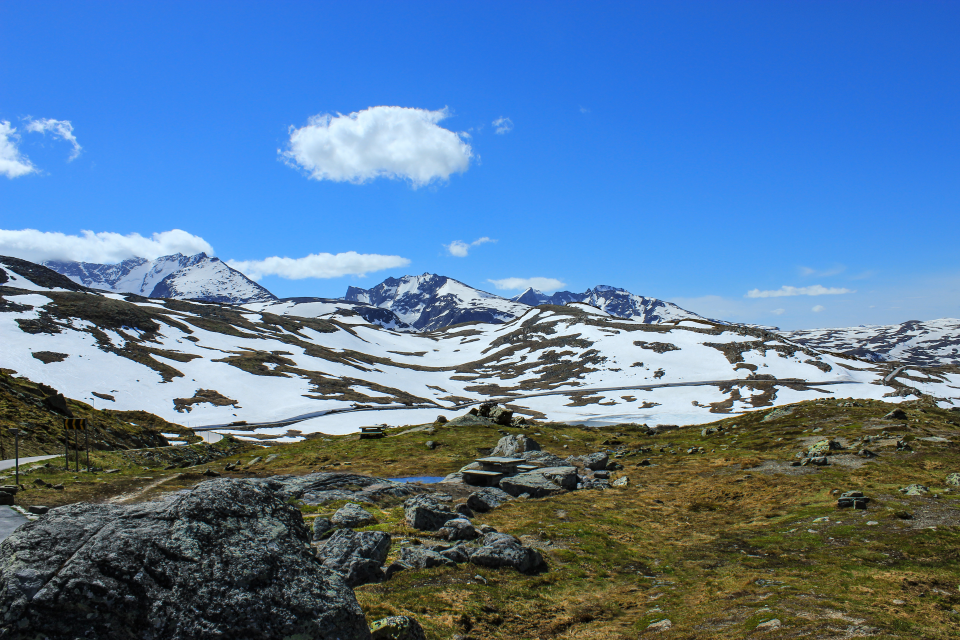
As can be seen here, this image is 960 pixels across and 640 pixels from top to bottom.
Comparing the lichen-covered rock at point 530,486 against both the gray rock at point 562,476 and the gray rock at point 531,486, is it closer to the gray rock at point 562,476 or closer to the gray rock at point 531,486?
the gray rock at point 531,486

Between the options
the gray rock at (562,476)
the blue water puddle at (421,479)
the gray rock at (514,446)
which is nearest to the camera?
the gray rock at (562,476)

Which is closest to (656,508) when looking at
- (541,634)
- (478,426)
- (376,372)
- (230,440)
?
(541,634)

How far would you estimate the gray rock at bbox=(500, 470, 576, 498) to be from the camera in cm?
3525

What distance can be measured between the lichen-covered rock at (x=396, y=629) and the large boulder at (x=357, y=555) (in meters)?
6.44

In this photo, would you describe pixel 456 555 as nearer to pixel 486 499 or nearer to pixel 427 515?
pixel 427 515

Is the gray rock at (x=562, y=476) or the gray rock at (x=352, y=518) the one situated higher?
the gray rock at (x=352, y=518)

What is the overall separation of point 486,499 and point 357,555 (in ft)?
48.8

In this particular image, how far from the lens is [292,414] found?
118 metres

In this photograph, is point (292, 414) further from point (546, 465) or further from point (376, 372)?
point (546, 465)

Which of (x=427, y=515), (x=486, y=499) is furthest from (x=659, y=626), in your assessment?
(x=486, y=499)

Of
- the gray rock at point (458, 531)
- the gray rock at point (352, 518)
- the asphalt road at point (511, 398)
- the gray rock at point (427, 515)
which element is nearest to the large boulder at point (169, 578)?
the gray rock at point (458, 531)

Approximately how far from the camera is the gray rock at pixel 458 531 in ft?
73.8

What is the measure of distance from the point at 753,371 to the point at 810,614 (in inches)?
6488

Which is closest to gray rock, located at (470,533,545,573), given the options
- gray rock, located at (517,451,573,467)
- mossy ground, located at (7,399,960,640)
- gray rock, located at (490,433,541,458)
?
mossy ground, located at (7,399,960,640)
